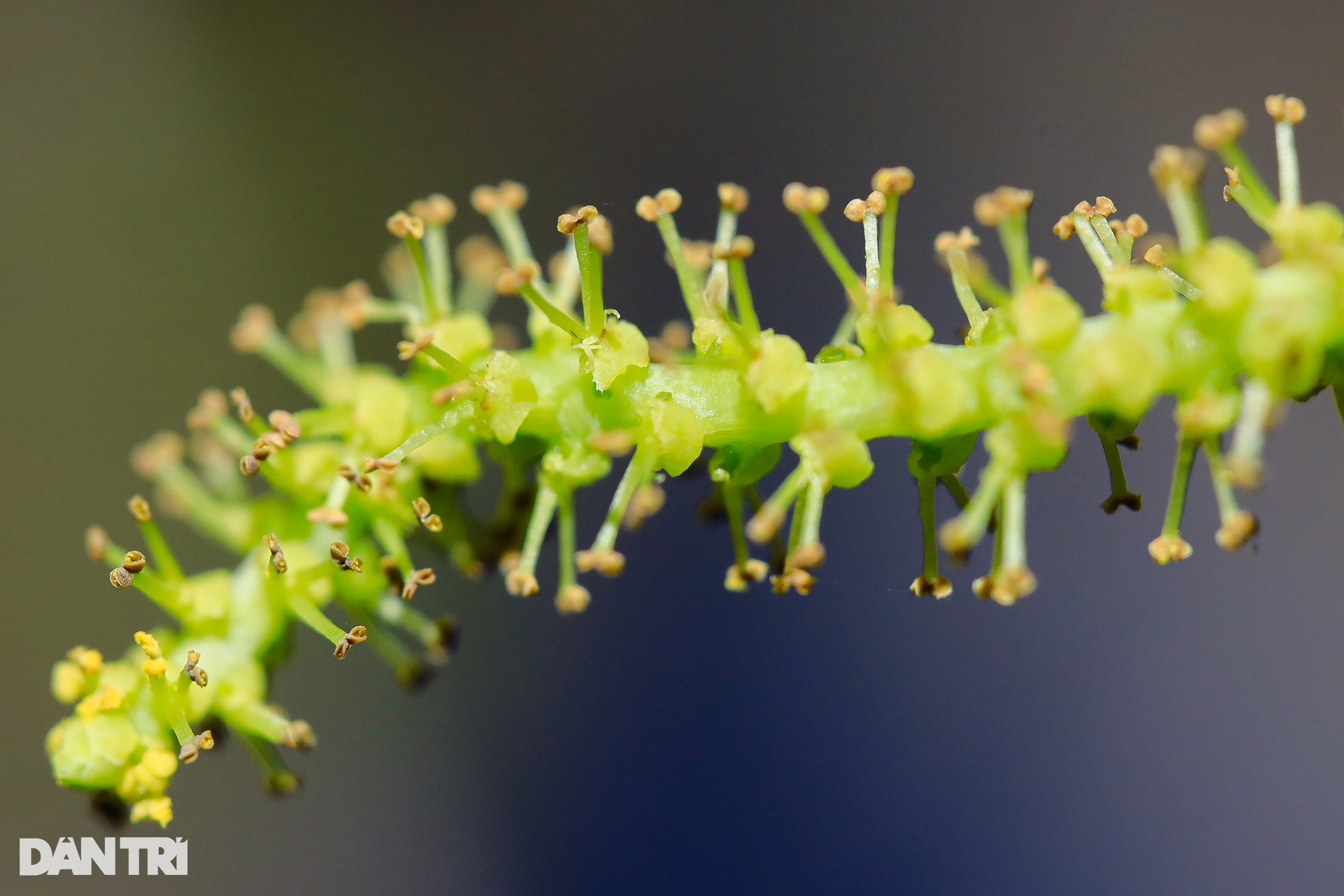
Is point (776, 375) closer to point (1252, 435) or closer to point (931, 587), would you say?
point (931, 587)

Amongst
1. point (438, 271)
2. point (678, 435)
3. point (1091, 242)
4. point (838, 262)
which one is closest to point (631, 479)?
point (678, 435)

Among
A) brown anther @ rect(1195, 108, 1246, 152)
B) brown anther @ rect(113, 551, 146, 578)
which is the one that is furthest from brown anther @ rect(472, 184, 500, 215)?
brown anther @ rect(1195, 108, 1246, 152)

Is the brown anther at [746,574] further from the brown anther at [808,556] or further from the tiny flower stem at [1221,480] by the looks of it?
the tiny flower stem at [1221,480]

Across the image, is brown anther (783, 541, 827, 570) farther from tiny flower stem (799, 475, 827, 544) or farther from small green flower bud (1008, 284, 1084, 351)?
small green flower bud (1008, 284, 1084, 351)

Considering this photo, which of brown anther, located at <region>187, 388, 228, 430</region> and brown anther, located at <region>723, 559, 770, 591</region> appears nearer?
brown anther, located at <region>723, 559, 770, 591</region>

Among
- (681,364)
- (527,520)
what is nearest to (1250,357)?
(681,364)

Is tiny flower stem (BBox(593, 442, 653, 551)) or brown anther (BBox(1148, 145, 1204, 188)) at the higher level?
brown anther (BBox(1148, 145, 1204, 188))

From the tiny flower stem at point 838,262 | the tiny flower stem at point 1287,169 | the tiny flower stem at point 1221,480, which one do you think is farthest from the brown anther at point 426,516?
the tiny flower stem at point 1287,169
